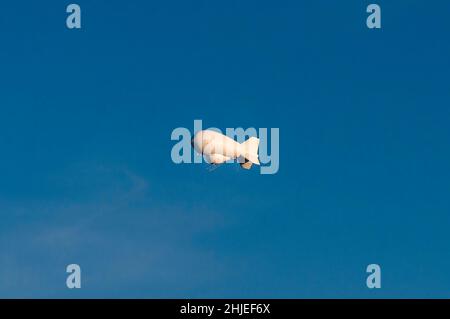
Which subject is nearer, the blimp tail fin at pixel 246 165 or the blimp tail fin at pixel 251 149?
the blimp tail fin at pixel 251 149

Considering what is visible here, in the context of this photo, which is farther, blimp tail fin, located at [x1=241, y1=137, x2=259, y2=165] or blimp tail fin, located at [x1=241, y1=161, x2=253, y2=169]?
blimp tail fin, located at [x1=241, y1=161, x2=253, y2=169]

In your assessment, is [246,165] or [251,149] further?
[251,149]

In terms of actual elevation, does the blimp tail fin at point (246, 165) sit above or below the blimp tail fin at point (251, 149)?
below

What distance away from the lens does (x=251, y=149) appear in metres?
190

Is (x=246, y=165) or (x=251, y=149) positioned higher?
(x=251, y=149)

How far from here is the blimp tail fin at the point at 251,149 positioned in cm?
18899

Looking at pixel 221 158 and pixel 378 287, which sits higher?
pixel 221 158

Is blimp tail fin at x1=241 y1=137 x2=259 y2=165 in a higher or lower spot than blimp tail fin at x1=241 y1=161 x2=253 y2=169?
higher

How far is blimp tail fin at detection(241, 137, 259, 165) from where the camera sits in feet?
620
